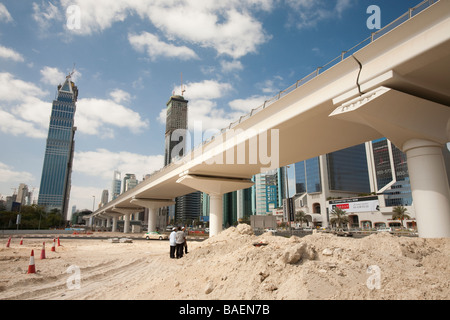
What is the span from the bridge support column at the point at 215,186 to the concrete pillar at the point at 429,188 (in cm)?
2031

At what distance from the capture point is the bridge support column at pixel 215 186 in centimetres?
3017

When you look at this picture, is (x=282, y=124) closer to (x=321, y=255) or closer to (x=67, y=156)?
(x=321, y=255)

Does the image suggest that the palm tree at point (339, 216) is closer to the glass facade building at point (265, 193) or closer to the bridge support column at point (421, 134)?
the glass facade building at point (265, 193)

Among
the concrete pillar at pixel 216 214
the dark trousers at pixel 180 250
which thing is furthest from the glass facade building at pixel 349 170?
the dark trousers at pixel 180 250

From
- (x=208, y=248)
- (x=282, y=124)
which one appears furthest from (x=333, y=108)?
(x=208, y=248)

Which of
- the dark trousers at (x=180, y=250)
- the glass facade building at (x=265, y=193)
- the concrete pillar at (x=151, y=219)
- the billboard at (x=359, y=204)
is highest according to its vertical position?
the glass facade building at (x=265, y=193)

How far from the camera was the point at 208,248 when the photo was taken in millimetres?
13633

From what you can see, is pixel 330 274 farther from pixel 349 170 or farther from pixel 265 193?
pixel 265 193

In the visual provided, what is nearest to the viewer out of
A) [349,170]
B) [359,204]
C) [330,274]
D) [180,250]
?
[330,274]

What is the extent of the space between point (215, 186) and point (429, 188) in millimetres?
22351

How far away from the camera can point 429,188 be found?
37.1ft

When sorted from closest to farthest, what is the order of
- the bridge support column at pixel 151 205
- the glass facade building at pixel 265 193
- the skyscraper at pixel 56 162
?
the bridge support column at pixel 151 205
the glass facade building at pixel 265 193
the skyscraper at pixel 56 162

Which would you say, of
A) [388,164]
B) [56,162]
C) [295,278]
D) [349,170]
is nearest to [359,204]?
[349,170]
